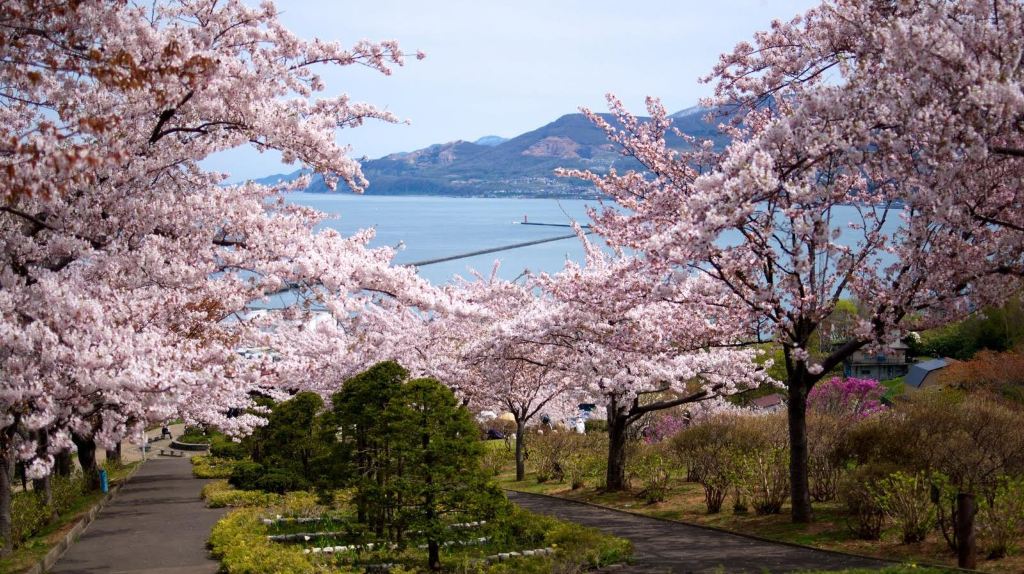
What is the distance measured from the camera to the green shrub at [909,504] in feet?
36.3

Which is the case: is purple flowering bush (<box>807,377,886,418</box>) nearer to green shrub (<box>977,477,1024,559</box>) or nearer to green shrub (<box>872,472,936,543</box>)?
green shrub (<box>872,472,936,543</box>)

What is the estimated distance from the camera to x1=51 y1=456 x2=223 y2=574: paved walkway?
12.6 meters

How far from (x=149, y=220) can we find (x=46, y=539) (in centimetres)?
788

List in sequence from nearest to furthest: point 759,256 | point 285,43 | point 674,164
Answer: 1. point 285,43
2. point 759,256
3. point 674,164

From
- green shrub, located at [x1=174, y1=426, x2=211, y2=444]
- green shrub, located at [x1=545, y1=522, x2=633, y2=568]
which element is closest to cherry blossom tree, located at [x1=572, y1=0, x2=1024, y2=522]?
green shrub, located at [x1=545, y1=522, x2=633, y2=568]

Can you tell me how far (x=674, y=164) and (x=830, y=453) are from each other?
580 cm

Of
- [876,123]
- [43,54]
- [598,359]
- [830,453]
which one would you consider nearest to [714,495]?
[830,453]

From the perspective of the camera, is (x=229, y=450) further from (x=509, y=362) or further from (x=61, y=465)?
(x=509, y=362)

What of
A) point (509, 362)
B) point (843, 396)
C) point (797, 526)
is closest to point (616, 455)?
point (509, 362)

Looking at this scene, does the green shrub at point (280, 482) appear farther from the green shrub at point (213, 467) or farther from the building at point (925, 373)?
the building at point (925, 373)

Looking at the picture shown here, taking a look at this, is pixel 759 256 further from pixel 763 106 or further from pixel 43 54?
pixel 43 54

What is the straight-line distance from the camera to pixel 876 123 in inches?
304

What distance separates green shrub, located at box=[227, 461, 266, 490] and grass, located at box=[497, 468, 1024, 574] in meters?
6.80

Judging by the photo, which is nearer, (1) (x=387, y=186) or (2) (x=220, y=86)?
(2) (x=220, y=86)
